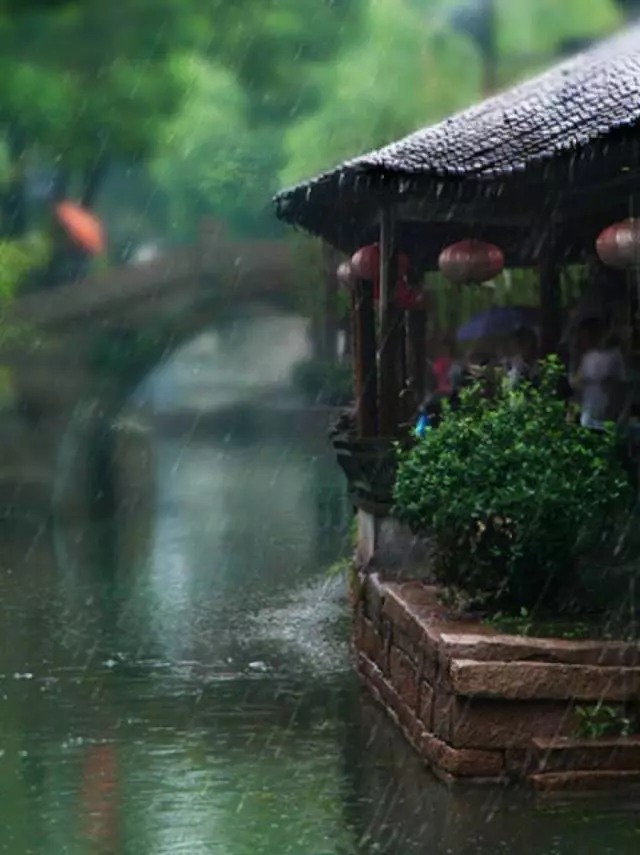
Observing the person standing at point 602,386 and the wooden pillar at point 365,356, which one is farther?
the wooden pillar at point 365,356

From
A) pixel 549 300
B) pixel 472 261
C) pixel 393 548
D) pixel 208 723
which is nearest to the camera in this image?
pixel 208 723

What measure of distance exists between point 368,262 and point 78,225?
1463cm

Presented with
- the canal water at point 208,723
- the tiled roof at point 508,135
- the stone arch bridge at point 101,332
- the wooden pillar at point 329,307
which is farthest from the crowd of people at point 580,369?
the wooden pillar at point 329,307

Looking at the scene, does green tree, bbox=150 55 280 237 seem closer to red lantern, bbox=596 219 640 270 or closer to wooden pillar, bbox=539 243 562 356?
wooden pillar, bbox=539 243 562 356

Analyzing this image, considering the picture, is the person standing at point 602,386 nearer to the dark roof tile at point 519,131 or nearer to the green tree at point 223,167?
the dark roof tile at point 519,131

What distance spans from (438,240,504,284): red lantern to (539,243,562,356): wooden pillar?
177 cm

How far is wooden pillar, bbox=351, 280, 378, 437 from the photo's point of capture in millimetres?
11461

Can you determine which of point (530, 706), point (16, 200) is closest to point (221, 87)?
point (16, 200)

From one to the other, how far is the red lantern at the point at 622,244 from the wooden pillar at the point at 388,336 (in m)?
1.59

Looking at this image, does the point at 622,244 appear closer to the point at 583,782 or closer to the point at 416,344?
the point at 583,782

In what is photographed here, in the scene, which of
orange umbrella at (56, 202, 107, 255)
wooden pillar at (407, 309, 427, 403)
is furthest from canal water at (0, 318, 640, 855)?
orange umbrella at (56, 202, 107, 255)

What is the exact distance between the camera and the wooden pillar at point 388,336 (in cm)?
999

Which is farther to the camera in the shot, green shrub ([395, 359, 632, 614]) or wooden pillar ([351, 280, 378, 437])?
wooden pillar ([351, 280, 378, 437])

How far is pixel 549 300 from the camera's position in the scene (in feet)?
41.3
